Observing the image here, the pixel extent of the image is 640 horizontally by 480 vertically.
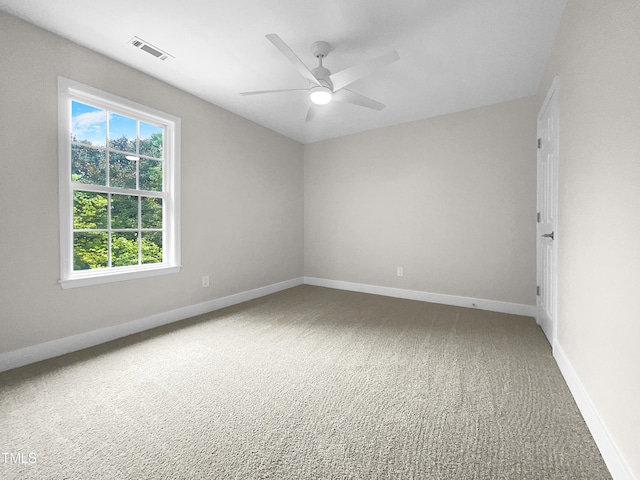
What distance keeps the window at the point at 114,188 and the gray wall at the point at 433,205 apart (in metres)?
2.46

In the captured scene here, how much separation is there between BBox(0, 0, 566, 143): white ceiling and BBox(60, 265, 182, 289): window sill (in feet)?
6.41

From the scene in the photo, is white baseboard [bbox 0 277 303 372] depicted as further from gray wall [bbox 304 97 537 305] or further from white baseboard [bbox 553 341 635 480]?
white baseboard [bbox 553 341 635 480]

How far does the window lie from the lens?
237 cm

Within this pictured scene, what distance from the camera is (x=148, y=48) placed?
95.0 inches

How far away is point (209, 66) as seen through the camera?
269cm

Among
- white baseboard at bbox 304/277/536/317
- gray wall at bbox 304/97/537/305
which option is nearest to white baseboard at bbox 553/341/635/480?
white baseboard at bbox 304/277/536/317

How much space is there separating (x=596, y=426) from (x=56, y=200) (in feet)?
12.3

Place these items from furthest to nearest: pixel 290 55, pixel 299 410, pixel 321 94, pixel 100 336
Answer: pixel 100 336 < pixel 321 94 < pixel 290 55 < pixel 299 410

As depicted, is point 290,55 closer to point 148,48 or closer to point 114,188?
point 148,48

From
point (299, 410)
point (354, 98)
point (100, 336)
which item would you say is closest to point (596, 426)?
point (299, 410)

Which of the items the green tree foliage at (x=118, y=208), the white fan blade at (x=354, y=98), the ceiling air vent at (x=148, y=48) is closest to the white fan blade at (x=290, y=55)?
the white fan blade at (x=354, y=98)

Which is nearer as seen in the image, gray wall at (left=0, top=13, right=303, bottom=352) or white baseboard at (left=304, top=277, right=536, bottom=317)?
gray wall at (left=0, top=13, right=303, bottom=352)

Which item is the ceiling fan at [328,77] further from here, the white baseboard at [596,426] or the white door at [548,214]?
the white baseboard at [596,426]

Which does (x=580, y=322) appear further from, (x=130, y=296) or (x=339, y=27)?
(x=130, y=296)
